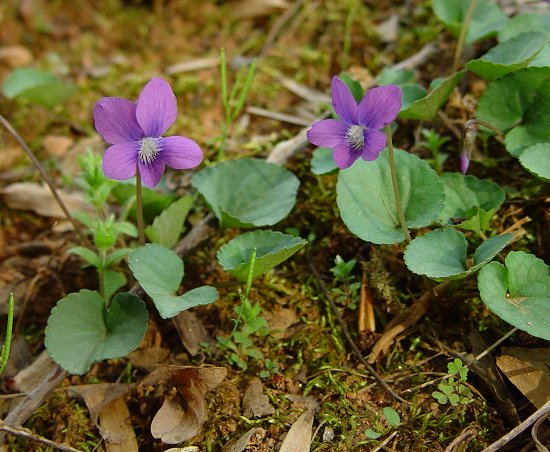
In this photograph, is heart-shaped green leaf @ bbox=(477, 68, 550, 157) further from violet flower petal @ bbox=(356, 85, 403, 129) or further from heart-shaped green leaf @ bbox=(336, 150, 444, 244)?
violet flower petal @ bbox=(356, 85, 403, 129)

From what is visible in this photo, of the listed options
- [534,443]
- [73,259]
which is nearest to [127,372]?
[73,259]

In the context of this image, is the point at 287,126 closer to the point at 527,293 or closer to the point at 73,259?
the point at 73,259

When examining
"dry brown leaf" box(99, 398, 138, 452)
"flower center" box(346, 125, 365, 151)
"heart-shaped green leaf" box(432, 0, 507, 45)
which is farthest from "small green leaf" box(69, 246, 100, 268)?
"heart-shaped green leaf" box(432, 0, 507, 45)

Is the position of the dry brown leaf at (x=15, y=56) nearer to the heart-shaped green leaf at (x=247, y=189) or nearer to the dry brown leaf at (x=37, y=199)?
the dry brown leaf at (x=37, y=199)

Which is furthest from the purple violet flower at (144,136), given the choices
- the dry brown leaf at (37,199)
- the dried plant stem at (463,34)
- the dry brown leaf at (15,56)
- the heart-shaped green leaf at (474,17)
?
the dry brown leaf at (15,56)

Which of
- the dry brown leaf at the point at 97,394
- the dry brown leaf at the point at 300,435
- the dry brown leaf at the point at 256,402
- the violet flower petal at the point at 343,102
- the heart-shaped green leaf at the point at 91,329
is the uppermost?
the violet flower petal at the point at 343,102

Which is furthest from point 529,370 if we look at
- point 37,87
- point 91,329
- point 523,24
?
point 37,87

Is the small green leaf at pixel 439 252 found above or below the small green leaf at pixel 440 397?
above
